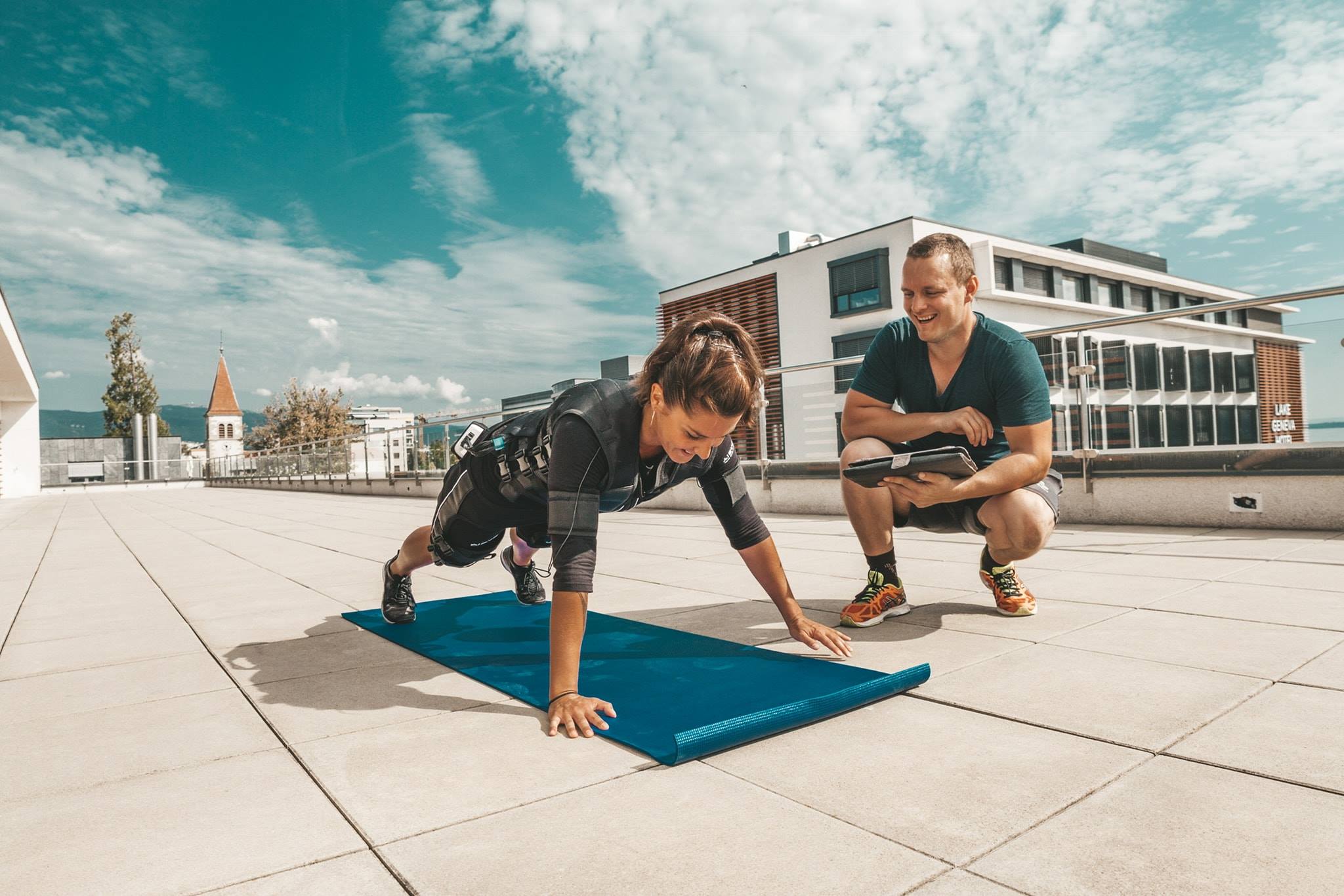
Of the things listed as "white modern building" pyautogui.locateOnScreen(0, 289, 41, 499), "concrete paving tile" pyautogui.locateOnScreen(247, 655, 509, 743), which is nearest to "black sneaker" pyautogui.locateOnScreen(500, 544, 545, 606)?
"concrete paving tile" pyautogui.locateOnScreen(247, 655, 509, 743)

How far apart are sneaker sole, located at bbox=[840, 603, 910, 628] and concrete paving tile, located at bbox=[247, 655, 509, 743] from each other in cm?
125

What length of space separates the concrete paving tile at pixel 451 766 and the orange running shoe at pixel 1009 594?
1.66 meters

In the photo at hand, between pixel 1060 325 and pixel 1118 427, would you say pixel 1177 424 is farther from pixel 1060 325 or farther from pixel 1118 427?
pixel 1060 325

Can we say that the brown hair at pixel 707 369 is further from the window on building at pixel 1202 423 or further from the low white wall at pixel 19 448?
the low white wall at pixel 19 448

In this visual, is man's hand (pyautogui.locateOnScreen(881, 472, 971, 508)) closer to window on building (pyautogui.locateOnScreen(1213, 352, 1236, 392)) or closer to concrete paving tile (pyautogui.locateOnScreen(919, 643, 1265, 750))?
concrete paving tile (pyautogui.locateOnScreen(919, 643, 1265, 750))

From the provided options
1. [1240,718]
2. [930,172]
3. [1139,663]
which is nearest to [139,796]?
[1240,718]

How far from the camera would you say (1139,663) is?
1.98 metres

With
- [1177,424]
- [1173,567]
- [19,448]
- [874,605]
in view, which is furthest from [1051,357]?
[19,448]

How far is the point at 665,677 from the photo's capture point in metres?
1.99

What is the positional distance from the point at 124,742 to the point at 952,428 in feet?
8.22

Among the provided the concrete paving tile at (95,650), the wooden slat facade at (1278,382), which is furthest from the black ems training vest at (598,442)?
the wooden slat facade at (1278,382)

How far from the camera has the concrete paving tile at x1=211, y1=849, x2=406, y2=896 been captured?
3.37ft

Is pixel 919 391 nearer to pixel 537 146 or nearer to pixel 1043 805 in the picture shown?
pixel 1043 805

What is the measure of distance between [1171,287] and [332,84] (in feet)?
132
